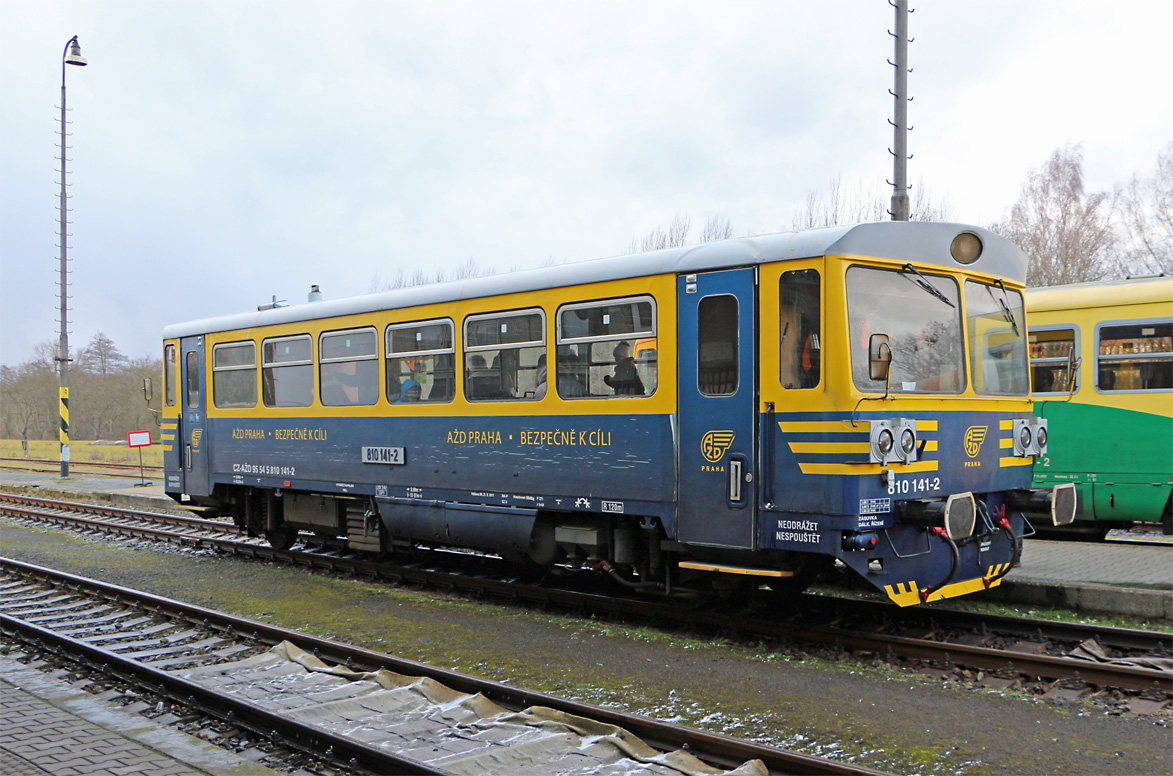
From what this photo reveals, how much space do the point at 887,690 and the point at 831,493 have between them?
137 centimetres

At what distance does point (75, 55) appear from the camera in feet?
78.4

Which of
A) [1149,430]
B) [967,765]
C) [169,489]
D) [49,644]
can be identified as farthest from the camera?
[169,489]

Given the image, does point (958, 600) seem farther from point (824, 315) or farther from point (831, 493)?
point (824, 315)

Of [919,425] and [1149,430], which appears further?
[1149,430]

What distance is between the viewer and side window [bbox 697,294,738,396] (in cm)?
718

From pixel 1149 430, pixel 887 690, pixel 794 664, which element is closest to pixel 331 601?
pixel 794 664

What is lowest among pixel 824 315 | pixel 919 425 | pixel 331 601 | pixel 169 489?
pixel 331 601

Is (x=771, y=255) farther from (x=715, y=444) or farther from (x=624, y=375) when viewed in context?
(x=624, y=375)

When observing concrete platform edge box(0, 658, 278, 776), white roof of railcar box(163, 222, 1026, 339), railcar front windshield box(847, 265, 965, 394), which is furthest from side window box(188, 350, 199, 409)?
railcar front windshield box(847, 265, 965, 394)

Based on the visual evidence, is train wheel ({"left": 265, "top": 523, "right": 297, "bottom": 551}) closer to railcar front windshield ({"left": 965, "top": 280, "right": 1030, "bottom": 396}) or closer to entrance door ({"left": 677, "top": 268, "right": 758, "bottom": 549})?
entrance door ({"left": 677, "top": 268, "right": 758, "bottom": 549})

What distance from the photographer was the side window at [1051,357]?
36.9ft

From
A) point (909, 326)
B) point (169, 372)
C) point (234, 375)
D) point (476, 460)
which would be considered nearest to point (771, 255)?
point (909, 326)

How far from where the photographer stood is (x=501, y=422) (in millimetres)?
8984

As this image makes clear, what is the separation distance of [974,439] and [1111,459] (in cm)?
455
